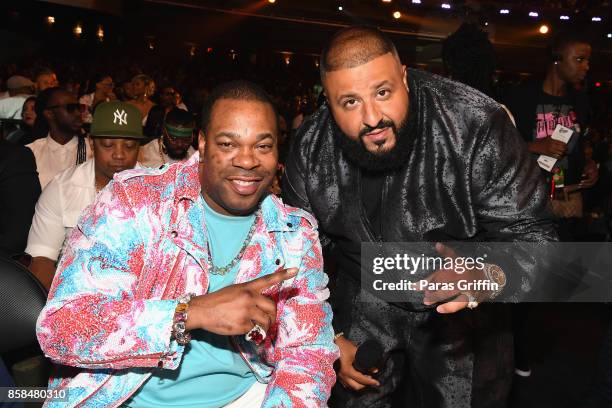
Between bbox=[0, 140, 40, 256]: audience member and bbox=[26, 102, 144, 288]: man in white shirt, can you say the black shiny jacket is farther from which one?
bbox=[0, 140, 40, 256]: audience member

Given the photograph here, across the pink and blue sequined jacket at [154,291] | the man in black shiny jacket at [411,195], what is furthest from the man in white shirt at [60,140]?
the pink and blue sequined jacket at [154,291]

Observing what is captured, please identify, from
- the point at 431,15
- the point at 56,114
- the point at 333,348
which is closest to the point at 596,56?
the point at 431,15

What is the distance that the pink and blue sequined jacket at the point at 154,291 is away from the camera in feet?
5.58

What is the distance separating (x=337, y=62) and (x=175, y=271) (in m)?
0.97

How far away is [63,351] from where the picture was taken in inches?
67.6

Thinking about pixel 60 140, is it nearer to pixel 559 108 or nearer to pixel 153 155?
pixel 153 155

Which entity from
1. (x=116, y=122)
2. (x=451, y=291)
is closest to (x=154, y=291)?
(x=451, y=291)

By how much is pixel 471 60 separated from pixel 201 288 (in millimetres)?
2153

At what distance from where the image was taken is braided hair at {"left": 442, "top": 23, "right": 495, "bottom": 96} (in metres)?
3.43

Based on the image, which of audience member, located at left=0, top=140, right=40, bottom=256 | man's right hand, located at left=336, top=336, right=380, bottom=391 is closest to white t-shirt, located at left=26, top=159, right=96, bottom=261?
audience member, located at left=0, top=140, right=40, bottom=256

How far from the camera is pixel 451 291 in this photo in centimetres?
207

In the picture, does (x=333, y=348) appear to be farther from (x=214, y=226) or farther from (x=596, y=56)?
(x=596, y=56)

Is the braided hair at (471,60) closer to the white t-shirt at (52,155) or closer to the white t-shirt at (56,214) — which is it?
the white t-shirt at (56,214)

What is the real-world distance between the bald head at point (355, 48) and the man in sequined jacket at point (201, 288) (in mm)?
428
